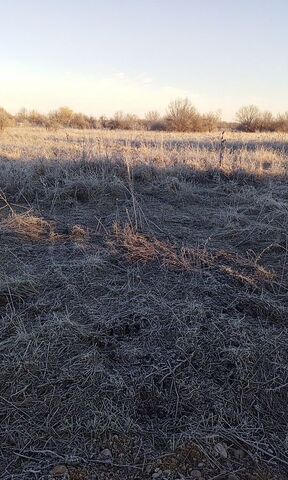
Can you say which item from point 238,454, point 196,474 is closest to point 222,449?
point 238,454

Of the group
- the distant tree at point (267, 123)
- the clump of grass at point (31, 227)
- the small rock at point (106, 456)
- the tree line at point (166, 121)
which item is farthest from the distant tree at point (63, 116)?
the small rock at point (106, 456)

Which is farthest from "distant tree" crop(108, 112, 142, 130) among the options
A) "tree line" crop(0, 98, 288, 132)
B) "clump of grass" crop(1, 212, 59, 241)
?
"clump of grass" crop(1, 212, 59, 241)

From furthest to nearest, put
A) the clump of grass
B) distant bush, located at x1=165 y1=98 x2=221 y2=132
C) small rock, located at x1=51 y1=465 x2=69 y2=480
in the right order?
distant bush, located at x1=165 y1=98 x2=221 y2=132, the clump of grass, small rock, located at x1=51 y1=465 x2=69 y2=480

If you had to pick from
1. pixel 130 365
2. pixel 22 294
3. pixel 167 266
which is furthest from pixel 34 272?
pixel 130 365

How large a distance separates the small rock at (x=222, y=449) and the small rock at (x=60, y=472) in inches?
27.9

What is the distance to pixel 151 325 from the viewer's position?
110 inches

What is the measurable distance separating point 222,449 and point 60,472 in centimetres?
76

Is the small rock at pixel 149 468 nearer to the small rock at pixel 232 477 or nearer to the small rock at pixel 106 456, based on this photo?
the small rock at pixel 106 456

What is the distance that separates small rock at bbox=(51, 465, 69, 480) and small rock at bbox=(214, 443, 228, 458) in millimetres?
709

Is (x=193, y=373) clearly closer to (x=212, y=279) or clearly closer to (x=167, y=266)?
(x=212, y=279)

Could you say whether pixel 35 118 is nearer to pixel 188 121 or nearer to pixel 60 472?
pixel 188 121

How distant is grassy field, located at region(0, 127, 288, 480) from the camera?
1977 millimetres

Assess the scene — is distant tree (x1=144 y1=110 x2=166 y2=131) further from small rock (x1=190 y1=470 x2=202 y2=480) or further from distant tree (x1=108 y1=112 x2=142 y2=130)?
small rock (x1=190 y1=470 x2=202 y2=480)

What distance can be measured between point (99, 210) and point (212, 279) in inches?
97.5
